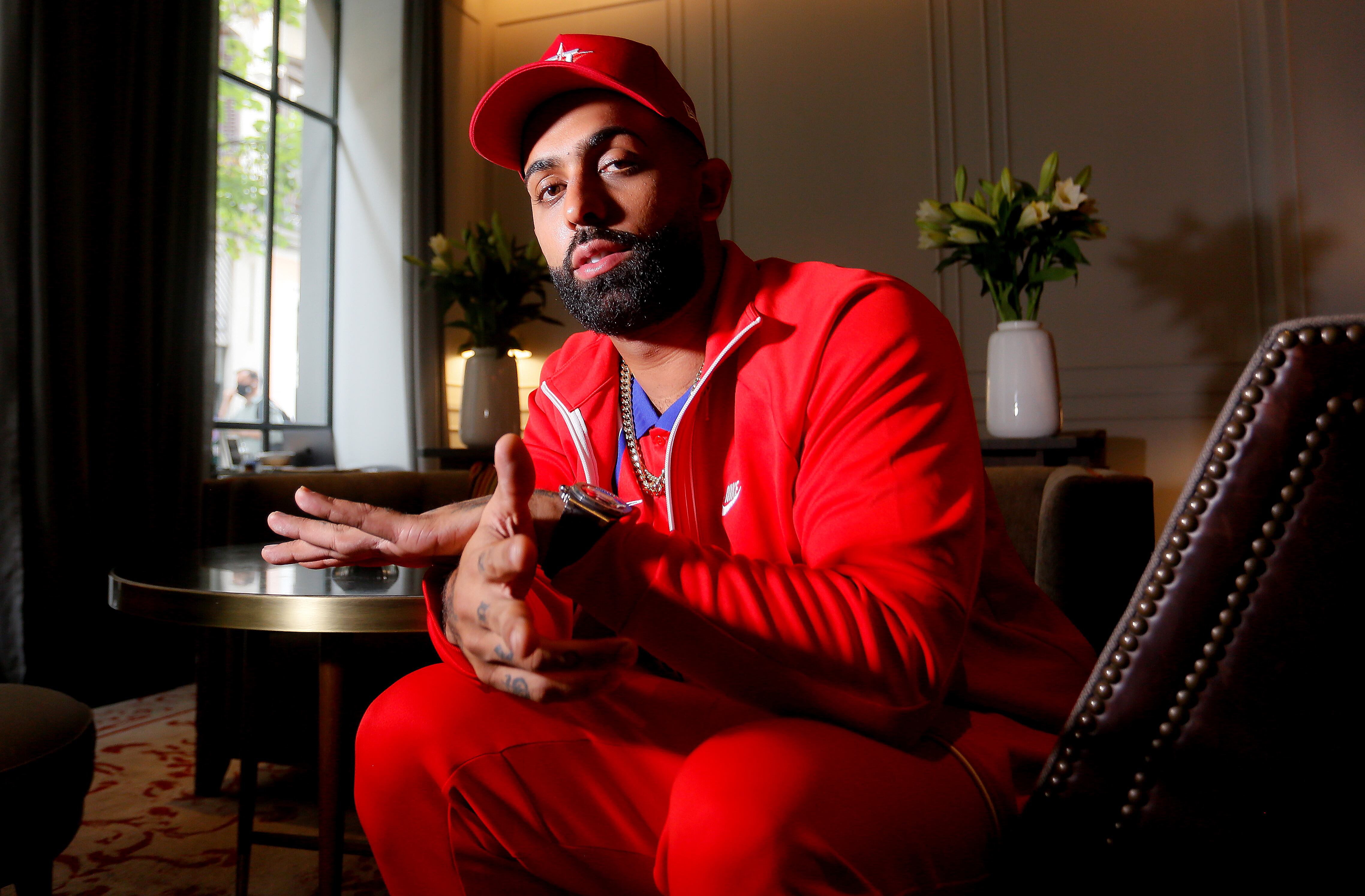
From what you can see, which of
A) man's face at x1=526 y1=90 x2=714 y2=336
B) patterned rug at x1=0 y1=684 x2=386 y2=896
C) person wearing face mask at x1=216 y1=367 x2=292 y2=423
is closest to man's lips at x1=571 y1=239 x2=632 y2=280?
man's face at x1=526 y1=90 x2=714 y2=336

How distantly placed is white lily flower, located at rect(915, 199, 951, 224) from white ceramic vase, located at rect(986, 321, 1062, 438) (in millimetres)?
413

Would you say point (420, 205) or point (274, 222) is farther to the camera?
point (420, 205)

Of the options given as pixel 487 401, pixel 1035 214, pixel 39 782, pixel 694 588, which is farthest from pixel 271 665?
pixel 1035 214

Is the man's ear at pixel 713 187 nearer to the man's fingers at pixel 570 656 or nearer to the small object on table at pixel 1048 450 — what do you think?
the man's fingers at pixel 570 656

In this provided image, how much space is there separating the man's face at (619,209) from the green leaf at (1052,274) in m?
1.89

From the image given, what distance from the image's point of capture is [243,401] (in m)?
3.78

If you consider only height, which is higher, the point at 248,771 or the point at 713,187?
the point at 713,187

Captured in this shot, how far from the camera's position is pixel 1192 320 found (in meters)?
3.55

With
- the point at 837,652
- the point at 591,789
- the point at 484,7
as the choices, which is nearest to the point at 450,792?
the point at 591,789

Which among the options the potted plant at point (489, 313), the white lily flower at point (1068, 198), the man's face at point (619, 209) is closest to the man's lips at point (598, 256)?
the man's face at point (619, 209)

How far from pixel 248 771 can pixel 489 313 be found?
2435 mm

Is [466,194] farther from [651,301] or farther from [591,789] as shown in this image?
[591,789]

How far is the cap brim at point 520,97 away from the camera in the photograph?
1.03 m

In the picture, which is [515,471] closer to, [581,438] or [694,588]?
[694,588]
